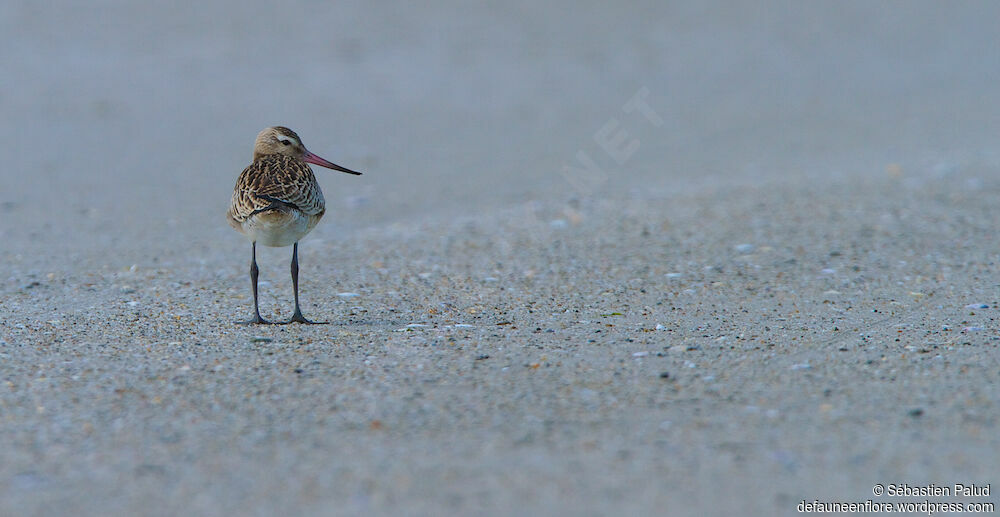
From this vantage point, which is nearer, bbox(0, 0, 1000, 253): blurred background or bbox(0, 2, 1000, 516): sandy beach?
bbox(0, 2, 1000, 516): sandy beach

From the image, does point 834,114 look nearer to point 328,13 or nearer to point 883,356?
point 328,13

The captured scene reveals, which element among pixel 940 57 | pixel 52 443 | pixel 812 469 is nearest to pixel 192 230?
pixel 52 443

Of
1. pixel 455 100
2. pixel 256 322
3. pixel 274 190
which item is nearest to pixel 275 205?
pixel 274 190

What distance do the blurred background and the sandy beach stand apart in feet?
0.19

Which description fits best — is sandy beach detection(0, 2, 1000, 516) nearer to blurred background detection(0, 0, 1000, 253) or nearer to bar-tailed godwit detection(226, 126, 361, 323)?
blurred background detection(0, 0, 1000, 253)

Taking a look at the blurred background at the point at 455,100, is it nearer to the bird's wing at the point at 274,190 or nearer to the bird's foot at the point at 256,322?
the bird's wing at the point at 274,190

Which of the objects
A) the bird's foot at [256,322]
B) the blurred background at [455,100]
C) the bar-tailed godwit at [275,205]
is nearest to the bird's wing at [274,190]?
the bar-tailed godwit at [275,205]

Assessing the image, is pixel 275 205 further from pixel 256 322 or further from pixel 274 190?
pixel 256 322

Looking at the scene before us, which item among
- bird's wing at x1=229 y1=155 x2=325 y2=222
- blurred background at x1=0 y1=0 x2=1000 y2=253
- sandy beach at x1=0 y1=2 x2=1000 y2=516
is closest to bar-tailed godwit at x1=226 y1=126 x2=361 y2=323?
bird's wing at x1=229 y1=155 x2=325 y2=222

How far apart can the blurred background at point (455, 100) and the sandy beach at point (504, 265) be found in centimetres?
6

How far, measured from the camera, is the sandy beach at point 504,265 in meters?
4.24

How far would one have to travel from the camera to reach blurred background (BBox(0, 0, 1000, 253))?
35.3 feet

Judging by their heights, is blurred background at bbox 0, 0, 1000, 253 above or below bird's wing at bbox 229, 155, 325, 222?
above

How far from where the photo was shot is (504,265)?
26.1ft
